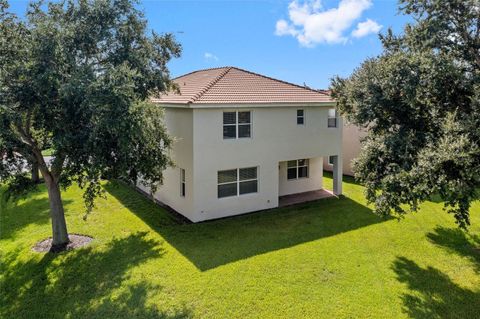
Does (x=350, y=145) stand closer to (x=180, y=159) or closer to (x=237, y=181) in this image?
(x=237, y=181)

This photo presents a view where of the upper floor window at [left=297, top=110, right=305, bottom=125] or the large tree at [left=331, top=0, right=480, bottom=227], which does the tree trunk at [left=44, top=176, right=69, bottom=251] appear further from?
the upper floor window at [left=297, top=110, right=305, bottom=125]

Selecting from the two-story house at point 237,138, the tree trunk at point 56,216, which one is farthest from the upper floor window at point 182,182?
the tree trunk at point 56,216

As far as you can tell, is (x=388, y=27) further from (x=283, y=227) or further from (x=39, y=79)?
(x=39, y=79)

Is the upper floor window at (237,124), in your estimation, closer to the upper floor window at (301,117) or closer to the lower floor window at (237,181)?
the lower floor window at (237,181)

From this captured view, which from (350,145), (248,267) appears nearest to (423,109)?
(248,267)

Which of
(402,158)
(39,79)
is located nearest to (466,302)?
(402,158)

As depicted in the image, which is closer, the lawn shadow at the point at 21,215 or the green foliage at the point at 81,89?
the green foliage at the point at 81,89
